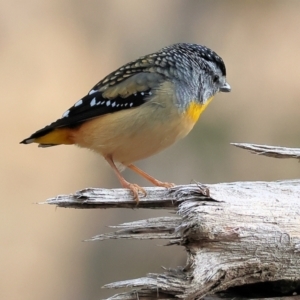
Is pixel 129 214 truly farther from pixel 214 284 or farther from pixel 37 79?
pixel 214 284

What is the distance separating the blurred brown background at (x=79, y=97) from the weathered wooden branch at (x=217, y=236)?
13.9 ft

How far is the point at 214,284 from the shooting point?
2.75 meters

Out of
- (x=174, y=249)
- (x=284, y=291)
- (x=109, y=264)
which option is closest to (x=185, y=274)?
(x=284, y=291)

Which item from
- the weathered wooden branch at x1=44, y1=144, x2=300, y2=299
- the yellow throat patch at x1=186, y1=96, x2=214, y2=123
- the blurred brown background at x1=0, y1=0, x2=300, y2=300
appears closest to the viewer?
the weathered wooden branch at x1=44, y1=144, x2=300, y2=299

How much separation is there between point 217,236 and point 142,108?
4.34 feet

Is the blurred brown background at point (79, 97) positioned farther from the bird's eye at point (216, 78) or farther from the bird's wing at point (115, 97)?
the bird's wing at point (115, 97)

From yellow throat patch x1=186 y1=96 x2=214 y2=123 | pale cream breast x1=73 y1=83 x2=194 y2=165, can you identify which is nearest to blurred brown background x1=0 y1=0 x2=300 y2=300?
yellow throat patch x1=186 y1=96 x2=214 y2=123

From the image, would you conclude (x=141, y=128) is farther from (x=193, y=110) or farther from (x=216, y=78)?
(x=216, y=78)

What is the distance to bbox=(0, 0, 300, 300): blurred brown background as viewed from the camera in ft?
24.9

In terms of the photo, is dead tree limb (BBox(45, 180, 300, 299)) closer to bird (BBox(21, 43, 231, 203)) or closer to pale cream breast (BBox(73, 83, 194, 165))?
bird (BBox(21, 43, 231, 203))

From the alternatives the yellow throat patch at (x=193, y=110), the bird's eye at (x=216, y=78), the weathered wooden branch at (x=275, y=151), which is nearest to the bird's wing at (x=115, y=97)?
the yellow throat patch at (x=193, y=110)

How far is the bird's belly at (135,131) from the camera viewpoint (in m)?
3.77

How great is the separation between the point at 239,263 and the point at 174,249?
3977 millimetres

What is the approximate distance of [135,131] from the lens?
3791 millimetres
